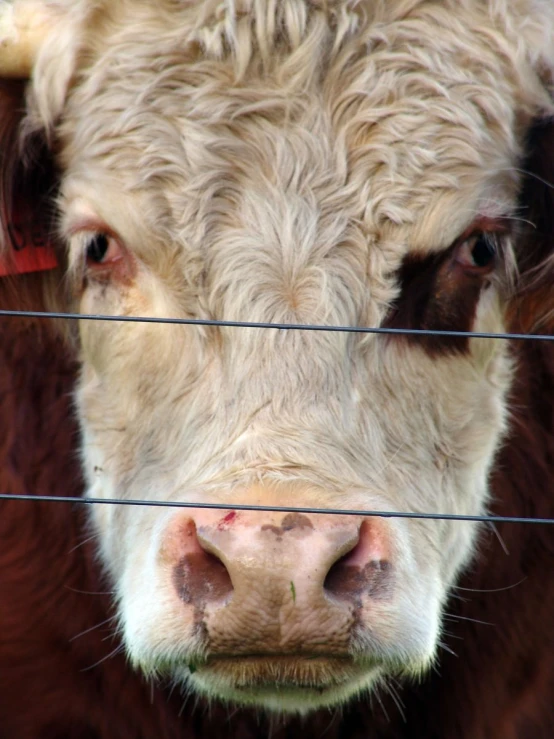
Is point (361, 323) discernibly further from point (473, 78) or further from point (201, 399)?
point (473, 78)

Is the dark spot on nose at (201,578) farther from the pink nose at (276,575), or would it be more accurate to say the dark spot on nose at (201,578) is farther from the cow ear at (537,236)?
the cow ear at (537,236)

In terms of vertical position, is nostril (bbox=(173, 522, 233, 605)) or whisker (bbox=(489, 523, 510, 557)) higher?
nostril (bbox=(173, 522, 233, 605))

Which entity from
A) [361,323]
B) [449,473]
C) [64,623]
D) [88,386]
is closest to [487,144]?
[361,323]

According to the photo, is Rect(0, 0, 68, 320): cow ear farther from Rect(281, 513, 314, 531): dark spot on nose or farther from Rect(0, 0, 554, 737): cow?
Rect(281, 513, 314, 531): dark spot on nose

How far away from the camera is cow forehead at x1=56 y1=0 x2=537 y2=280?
7.87 feet

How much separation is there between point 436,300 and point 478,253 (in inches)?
7.2

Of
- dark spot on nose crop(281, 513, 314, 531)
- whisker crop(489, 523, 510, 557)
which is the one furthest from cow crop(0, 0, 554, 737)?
whisker crop(489, 523, 510, 557)

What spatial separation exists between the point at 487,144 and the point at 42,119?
3.52ft

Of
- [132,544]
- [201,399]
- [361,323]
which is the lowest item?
[132,544]

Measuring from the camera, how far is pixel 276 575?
6.46 feet

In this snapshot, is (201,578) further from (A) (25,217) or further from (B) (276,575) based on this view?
(A) (25,217)

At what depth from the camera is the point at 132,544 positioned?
260 centimetres

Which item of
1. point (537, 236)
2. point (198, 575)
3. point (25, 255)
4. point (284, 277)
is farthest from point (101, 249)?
point (537, 236)

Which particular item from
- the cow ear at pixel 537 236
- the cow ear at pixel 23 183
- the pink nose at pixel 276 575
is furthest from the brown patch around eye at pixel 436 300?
the cow ear at pixel 23 183
